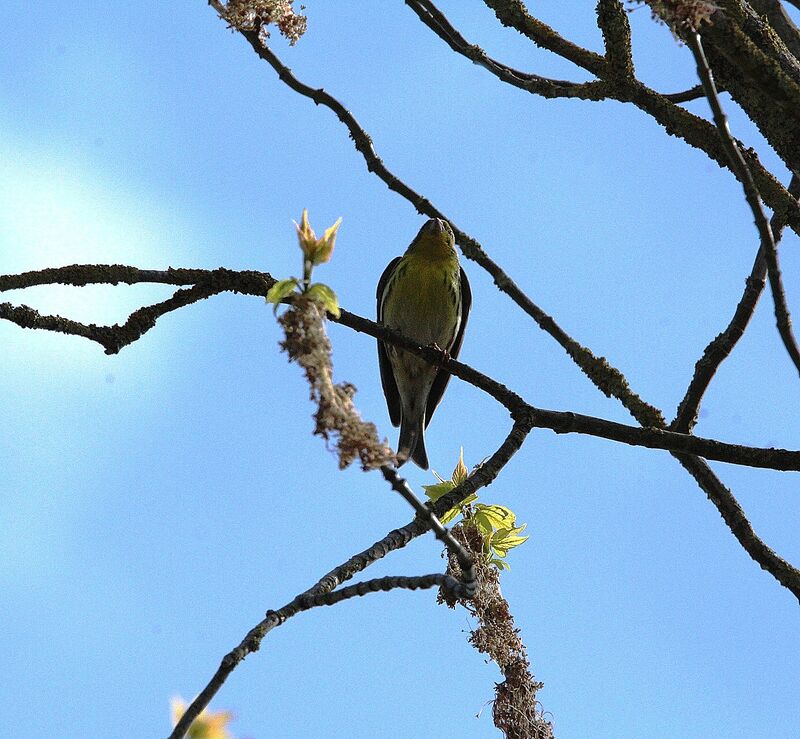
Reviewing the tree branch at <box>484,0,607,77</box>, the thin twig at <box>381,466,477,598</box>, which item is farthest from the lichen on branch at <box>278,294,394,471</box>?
the tree branch at <box>484,0,607,77</box>

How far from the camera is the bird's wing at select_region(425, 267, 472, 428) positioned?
7062 mm

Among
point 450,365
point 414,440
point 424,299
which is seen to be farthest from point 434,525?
point 424,299

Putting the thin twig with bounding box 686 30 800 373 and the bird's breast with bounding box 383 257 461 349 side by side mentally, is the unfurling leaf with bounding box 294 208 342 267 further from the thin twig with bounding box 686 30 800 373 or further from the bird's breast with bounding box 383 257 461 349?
the bird's breast with bounding box 383 257 461 349

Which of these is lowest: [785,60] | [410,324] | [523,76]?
[785,60]

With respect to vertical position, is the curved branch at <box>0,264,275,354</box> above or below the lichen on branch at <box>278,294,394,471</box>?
above

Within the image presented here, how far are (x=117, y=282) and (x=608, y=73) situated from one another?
75.1 inches

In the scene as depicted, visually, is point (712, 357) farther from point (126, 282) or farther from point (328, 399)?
point (328, 399)

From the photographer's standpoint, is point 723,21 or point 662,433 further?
point 662,433

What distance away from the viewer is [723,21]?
2955 mm

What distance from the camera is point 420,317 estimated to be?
23.3ft

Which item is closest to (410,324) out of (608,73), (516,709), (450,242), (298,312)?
(450,242)

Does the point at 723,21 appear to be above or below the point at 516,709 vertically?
above

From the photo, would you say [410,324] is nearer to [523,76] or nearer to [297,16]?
[523,76]

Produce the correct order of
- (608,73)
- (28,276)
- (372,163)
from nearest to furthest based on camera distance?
(28,276)
(608,73)
(372,163)
